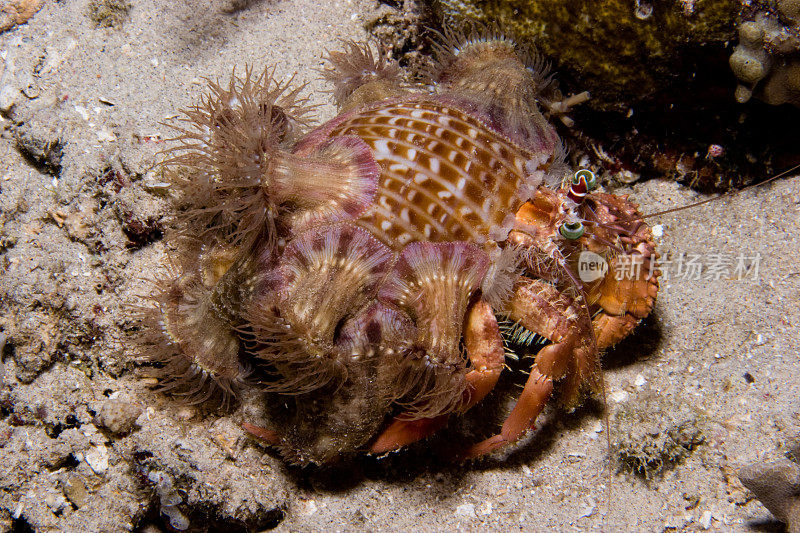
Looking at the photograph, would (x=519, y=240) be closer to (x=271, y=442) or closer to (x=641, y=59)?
(x=641, y=59)

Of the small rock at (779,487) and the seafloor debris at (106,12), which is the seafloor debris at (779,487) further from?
the seafloor debris at (106,12)

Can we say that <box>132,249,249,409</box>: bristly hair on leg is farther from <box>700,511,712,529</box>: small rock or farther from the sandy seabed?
<box>700,511,712,529</box>: small rock

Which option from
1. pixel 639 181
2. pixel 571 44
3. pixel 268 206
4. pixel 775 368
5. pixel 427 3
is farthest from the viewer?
pixel 639 181

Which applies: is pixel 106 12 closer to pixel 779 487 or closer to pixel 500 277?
pixel 500 277

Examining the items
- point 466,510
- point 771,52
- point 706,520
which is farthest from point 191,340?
point 771,52

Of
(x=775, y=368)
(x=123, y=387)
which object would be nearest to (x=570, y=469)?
(x=775, y=368)
